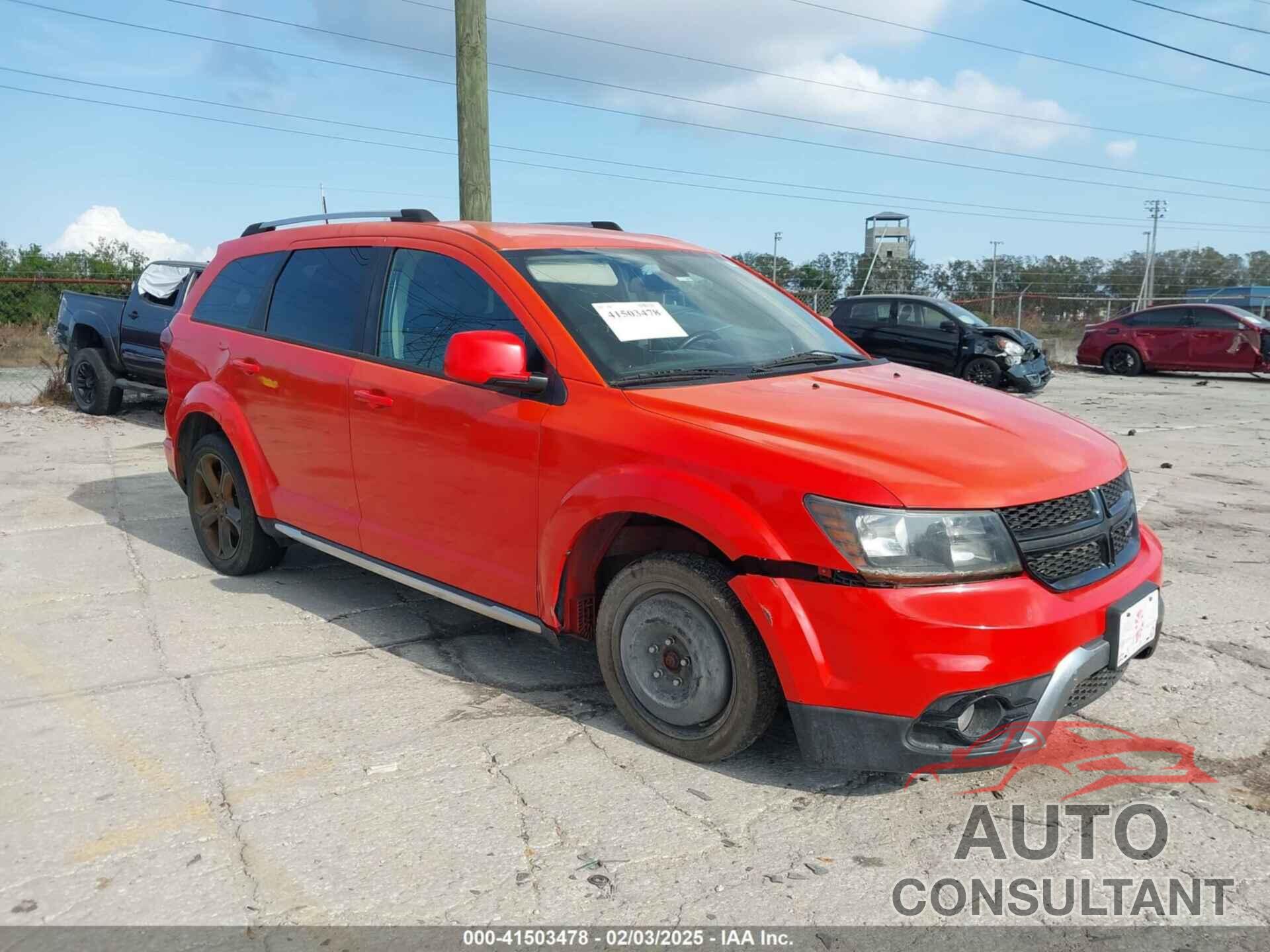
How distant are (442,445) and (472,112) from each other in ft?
19.7

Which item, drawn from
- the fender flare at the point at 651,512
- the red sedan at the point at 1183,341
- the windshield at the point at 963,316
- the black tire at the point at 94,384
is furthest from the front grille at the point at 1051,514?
the red sedan at the point at 1183,341

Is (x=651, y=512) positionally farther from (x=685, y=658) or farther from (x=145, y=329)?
(x=145, y=329)

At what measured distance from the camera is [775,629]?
3.07 metres

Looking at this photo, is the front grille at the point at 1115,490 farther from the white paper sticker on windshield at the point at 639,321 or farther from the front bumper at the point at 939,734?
the white paper sticker on windshield at the point at 639,321

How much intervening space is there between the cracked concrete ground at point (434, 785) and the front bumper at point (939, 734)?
22cm

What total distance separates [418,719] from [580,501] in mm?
1053

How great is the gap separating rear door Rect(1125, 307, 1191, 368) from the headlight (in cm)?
2015

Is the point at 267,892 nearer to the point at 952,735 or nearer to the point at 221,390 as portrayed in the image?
the point at 952,735

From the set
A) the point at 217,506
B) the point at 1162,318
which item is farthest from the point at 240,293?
the point at 1162,318

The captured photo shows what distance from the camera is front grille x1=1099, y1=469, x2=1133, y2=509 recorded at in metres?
3.40

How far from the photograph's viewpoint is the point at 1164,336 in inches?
814

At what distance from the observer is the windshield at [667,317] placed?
3.79 m

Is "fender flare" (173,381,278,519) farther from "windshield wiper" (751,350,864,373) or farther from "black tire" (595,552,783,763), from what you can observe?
"windshield wiper" (751,350,864,373)

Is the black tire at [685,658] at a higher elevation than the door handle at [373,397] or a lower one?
lower
